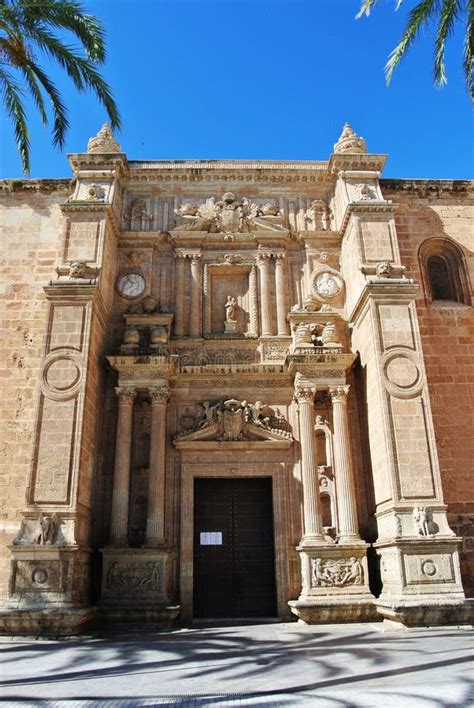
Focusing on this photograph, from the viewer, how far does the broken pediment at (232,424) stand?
42.5ft

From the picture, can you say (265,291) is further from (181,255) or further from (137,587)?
(137,587)

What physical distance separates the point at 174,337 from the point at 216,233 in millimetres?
3122

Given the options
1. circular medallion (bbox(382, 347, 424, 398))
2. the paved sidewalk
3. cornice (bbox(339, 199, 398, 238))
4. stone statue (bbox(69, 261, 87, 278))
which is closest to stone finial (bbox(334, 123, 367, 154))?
cornice (bbox(339, 199, 398, 238))

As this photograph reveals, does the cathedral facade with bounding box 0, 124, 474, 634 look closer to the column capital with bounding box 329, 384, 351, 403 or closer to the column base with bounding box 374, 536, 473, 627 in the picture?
the column base with bounding box 374, 536, 473, 627

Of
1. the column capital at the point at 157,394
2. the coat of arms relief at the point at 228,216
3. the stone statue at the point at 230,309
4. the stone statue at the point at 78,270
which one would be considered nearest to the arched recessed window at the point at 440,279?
the coat of arms relief at the point at 228,216

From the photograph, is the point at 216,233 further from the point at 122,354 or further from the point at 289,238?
the point at 122,354

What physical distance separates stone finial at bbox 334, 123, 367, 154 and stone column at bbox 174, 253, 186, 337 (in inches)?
203

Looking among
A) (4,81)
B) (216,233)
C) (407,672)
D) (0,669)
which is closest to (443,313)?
(216,233)

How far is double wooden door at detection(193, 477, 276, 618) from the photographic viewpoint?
39.9 ft

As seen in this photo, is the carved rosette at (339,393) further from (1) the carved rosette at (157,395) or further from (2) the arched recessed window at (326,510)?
(1) the carved rosette at (157,395)

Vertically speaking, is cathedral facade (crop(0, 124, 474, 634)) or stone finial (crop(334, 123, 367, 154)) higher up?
stone finial (crop(334, 123, 367, 154))

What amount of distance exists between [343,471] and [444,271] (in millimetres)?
6685

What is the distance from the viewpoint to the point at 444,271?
51.6ft

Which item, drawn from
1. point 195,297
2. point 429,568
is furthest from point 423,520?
point 195,297
